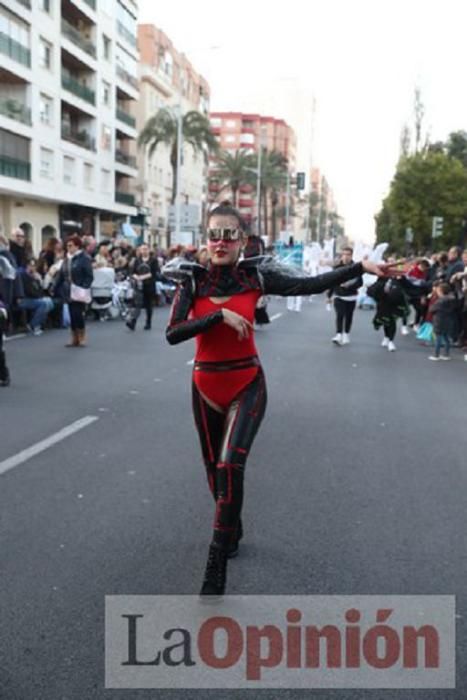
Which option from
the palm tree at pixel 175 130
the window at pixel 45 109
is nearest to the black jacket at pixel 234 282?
the window at pixel 45 109

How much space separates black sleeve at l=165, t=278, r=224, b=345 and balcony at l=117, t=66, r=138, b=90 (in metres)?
53.3

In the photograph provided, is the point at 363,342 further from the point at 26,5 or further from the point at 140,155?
the point at 140,155

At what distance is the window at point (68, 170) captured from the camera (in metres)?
44.5

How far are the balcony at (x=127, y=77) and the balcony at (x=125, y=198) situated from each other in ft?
25.8

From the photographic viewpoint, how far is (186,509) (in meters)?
5.23

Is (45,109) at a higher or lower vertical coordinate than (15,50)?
lower

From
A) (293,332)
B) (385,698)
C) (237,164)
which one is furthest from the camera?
(237,164)

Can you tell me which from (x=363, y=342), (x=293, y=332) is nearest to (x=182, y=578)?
(x=363, y=342)

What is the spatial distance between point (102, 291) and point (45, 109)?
25690 mm

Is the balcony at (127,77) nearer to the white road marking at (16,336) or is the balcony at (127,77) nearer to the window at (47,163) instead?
the window at (47,163)

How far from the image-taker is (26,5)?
125 feet

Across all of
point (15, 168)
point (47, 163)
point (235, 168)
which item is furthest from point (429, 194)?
point (235, 168)

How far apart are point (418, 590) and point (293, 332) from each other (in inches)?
563

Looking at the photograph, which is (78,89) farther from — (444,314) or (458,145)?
(444,314)
